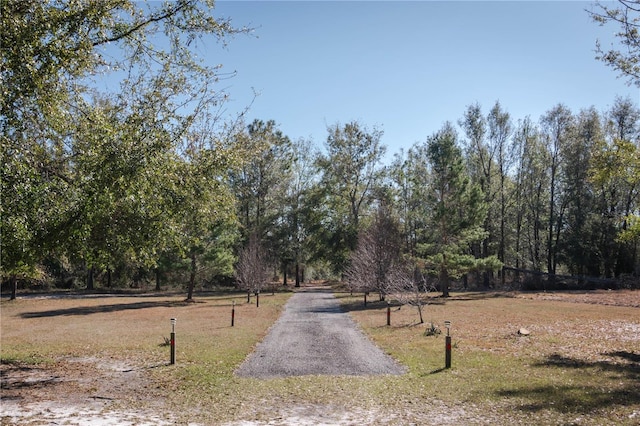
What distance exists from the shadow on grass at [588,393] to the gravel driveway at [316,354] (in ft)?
10.4

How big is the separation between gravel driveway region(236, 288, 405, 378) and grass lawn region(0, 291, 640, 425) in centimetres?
54

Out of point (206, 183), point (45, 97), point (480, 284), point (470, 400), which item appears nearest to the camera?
point (45, 97)

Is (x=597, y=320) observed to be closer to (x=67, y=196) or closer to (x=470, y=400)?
(x=470, y=400)

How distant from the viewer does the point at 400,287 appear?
19.8 meters

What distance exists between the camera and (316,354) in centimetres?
1334

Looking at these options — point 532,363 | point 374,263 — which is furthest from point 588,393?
point 374,263

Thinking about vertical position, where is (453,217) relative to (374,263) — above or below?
above

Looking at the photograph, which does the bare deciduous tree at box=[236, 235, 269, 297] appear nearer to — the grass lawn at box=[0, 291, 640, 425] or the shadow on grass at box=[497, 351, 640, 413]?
the grass lawn at box=[0, 291, 640, 425]

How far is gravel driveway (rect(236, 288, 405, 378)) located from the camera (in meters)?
11.2

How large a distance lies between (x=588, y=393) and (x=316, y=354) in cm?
700

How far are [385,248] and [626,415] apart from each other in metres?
21.9

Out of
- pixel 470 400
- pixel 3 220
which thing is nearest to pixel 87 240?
pixel 3 220

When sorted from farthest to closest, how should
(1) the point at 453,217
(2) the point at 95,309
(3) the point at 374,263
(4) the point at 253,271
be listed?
(1) the point at 453,217
(4) the point at 253,271
(2) the point at 95,309
(3) the point at 374,263

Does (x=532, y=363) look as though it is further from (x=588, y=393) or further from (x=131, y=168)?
(x=131, y=168)
